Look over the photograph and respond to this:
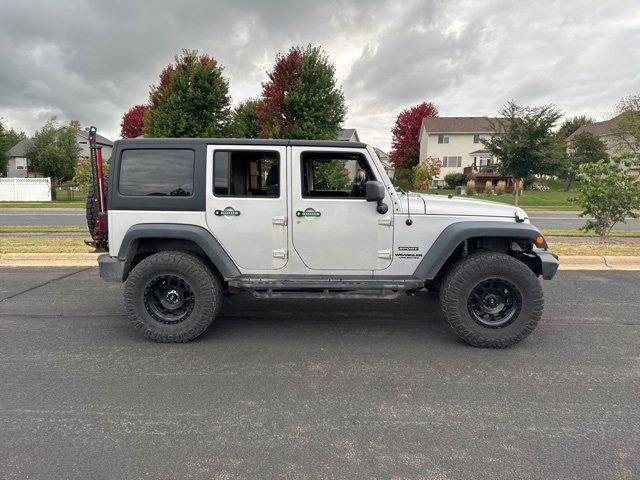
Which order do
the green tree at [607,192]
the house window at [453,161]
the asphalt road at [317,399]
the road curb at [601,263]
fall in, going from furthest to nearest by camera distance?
1. the house window at [453,161]
2. the green tree at [607,192]
3. the road curb at [601,263]
4. the asphalt road at [317,399]

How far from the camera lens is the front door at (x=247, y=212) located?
415 cm

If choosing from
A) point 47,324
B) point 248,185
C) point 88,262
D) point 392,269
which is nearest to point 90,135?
point 248,185

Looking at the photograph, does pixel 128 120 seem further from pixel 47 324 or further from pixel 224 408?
pixel 224 408

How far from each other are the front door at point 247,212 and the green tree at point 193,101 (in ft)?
53.7

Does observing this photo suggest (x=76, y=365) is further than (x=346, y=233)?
No

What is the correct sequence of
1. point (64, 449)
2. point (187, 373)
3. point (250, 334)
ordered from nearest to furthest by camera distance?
point (64, 449) → point (187, 373) → point (250, 334)

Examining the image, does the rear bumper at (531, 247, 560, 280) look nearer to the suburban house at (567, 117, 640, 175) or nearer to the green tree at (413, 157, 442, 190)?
the green tree at (413, 157, 442, 190)

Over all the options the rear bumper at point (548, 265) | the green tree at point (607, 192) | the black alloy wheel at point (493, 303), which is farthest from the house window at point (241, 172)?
the green tree at point (607, 192)

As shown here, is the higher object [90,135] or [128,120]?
[128,120]

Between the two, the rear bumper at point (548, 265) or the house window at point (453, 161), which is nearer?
the rear bumper at point (548, 265)

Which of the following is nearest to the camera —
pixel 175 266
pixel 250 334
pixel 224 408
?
pixel 224 408

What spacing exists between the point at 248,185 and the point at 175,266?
1.18m

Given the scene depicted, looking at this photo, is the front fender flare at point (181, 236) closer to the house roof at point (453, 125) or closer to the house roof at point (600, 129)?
the house roof at point (453, 125)

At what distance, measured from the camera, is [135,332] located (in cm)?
451
